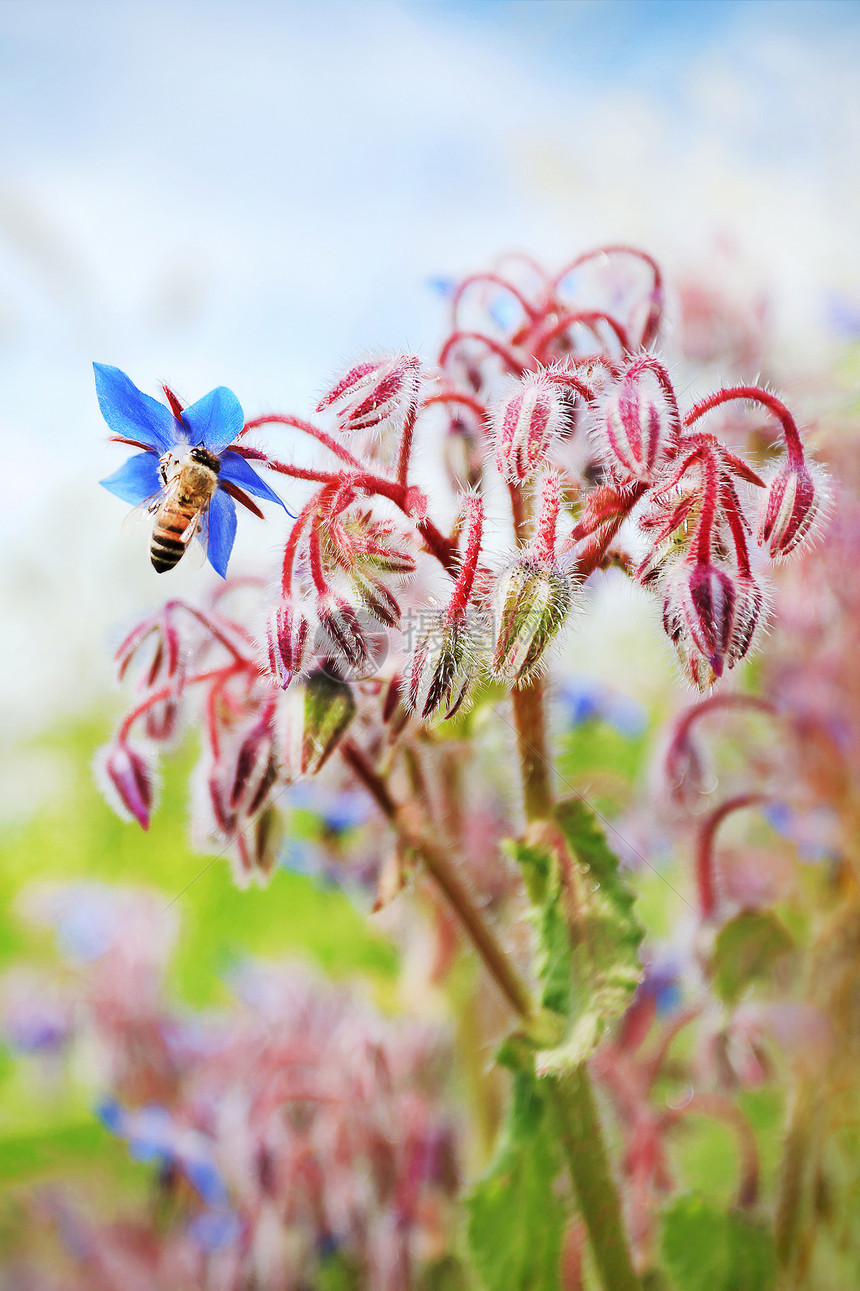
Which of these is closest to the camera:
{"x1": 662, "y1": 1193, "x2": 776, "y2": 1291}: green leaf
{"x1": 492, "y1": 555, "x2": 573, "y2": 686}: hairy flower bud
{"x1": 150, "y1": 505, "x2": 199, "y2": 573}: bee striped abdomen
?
{"x1": 492, "y1": 555, "x2": 573, "y2": 686}: hairy flower bud

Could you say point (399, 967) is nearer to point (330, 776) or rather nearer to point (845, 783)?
point (845, 783)

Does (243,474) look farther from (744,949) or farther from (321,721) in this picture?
(744,949)

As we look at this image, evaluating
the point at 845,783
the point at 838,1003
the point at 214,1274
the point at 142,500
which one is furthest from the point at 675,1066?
the point at 142,500

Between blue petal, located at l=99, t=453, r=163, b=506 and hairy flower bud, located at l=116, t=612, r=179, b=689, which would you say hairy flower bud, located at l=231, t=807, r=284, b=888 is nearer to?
hairy flower bud, located at l=116, t=612, r=179, b=689

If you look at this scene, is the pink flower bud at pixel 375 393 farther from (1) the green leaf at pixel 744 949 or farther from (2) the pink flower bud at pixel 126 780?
(1) the green leaf at pixel 744 949

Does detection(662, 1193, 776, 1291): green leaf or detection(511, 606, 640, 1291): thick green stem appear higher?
detection(511, 606, 640, 1291): thick green stem

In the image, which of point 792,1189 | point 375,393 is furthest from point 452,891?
point 792,1189

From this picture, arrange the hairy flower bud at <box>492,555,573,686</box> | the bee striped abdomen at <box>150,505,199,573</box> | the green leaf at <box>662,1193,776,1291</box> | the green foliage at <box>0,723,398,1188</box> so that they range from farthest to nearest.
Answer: the green foliage at <box>0,723,398,1188</box>
the green leaf at <box>662,1193,776,1291</box>
the bee striped abdomen at <box>150,505,199,573</box>
the hairy flower bud at <box>492,555,573,686</box>

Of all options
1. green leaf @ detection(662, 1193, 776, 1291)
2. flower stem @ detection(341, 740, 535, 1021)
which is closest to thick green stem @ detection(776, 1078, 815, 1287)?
green leaf @ detection(662, 1193, 776, 1291)
